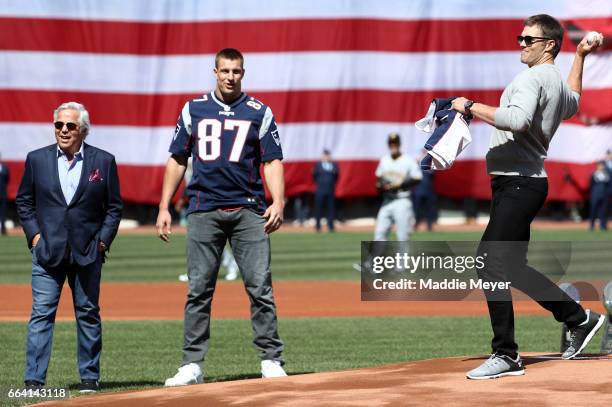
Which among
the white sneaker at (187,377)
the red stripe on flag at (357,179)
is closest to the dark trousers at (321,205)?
the red stripe on flag at (357,179)

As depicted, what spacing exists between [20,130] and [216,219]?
90.7ft

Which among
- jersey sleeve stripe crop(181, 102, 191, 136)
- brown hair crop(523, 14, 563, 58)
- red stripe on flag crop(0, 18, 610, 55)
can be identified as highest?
red stripe on flag crop(0, 18, 610, 55)

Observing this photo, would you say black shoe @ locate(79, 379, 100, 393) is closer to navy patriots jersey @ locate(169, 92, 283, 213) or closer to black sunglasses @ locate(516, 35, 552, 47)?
navy patriots jersey @ locate(169, 92, 283, 213)

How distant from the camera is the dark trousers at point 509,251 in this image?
23.1 feet

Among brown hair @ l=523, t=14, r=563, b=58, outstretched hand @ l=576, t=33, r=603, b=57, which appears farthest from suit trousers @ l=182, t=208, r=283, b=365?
outstretched hand @ l=576, t=33, r=603, b=57

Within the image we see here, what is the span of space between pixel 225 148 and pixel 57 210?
1191mm

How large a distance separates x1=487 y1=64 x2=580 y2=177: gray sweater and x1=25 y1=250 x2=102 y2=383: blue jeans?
2815 millimetres

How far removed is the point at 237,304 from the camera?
15086 mm

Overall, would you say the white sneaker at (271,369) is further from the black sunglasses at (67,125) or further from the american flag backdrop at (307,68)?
the american flag backdrop at (307,68)

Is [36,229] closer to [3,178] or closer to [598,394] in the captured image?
[598,394]

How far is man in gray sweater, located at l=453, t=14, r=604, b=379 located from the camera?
23.1ft

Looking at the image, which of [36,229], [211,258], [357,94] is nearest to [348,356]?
[211,258]

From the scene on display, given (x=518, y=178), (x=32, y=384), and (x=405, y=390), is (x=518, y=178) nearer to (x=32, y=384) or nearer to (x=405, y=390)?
(x=405, y=390)

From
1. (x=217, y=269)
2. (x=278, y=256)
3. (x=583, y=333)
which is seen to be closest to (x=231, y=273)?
(x=278, y=256)
